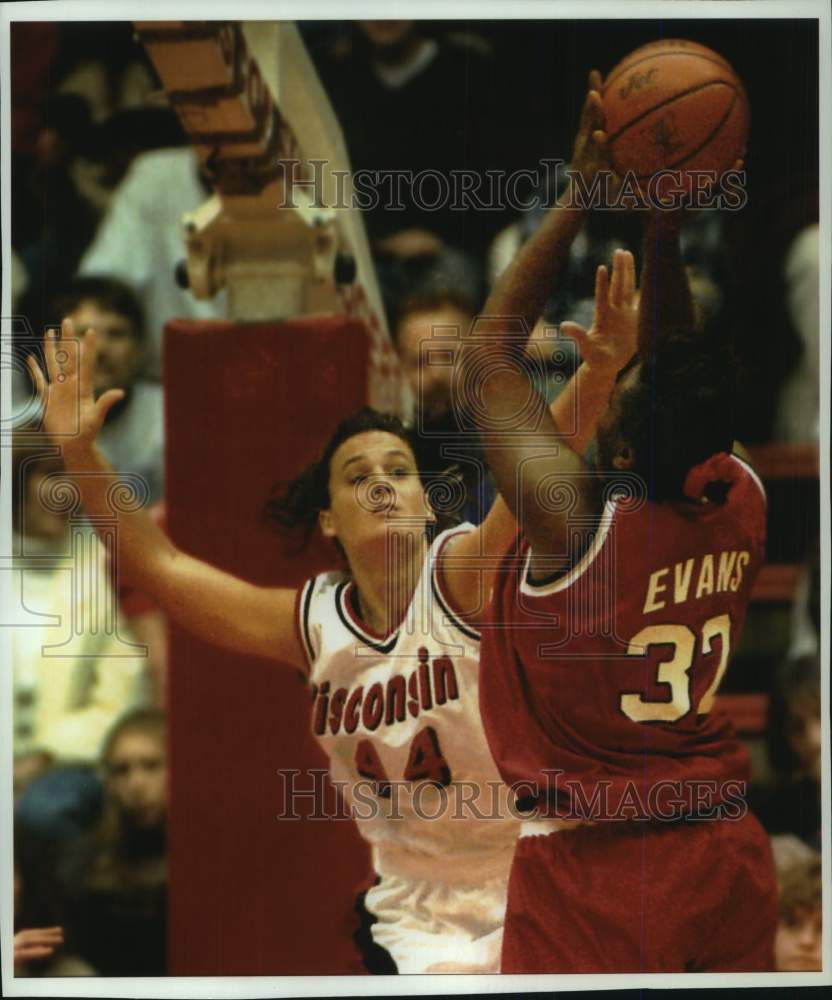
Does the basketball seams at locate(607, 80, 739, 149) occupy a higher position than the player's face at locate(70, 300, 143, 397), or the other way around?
the basketball seams at locate(607, 80, 739, 149)

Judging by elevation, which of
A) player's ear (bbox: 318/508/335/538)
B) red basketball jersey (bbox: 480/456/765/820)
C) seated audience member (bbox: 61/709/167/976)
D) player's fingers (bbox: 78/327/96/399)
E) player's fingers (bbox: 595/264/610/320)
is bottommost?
seated audience member (bbox: 61/709/167/976)

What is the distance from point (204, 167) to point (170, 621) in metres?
1.11

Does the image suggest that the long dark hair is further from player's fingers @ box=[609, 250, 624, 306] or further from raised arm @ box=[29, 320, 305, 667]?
player's fingers @ box=[609, 250, 624, 306]

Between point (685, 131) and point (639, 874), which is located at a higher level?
point (685, 131)

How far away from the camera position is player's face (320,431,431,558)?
344 centimetres

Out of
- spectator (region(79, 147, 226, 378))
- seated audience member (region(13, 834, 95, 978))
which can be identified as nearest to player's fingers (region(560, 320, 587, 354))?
spectator (region(79, 147, 226, 378))

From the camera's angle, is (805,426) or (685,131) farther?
(805,426)

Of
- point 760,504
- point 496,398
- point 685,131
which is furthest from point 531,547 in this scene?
point 685,131

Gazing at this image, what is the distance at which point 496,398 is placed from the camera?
343 cm

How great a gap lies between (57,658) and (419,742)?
35.7 inches

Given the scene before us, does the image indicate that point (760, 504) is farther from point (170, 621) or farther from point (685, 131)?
point (170, 621)

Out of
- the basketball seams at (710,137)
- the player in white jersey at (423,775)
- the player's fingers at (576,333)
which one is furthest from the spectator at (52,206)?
the basketball seams at (710,137)

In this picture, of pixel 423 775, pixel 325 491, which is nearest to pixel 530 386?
pixel 325 491

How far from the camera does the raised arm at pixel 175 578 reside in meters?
3.48
